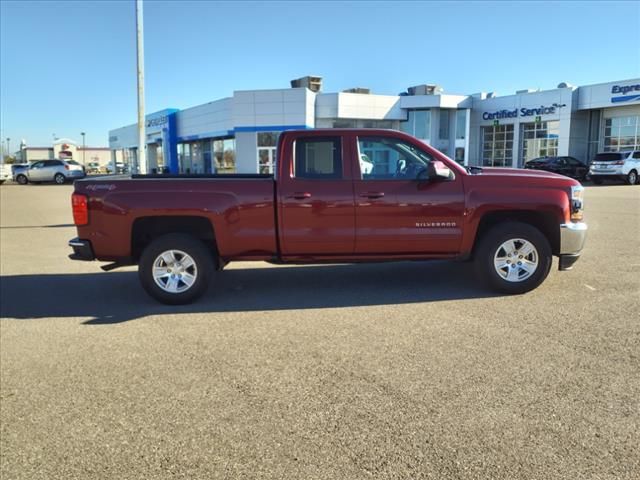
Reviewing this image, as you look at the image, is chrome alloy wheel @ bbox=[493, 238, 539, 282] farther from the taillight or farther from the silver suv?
the silver suv

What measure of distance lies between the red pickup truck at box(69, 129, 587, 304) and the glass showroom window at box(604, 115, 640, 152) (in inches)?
1506

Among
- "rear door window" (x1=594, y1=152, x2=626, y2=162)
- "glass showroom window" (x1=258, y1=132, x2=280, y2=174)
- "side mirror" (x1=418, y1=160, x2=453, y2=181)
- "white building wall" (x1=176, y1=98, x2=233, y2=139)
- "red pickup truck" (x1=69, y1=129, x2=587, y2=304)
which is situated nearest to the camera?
"side mirror" (x1=418, y1=160, x2=453, y2=181)

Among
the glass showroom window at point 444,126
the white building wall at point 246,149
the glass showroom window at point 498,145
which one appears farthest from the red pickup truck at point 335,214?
the glass showroom window at point 498,145

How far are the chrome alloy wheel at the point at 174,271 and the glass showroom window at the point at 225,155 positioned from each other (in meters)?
36.1

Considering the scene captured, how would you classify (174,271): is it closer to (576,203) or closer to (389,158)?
(389,158)

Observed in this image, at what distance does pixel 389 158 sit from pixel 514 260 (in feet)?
6.42

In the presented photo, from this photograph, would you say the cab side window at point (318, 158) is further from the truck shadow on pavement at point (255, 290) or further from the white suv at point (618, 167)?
the white suv at point (618, 167)

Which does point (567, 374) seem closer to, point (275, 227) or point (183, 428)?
point (183, 428)

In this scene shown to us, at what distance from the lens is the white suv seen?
31.0 metres

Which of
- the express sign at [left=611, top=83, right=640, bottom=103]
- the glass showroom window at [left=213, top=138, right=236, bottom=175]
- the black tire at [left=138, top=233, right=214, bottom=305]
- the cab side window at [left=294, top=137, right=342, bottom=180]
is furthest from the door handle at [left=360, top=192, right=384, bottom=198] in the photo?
the express sign at [left=611, top=83, right=640, bottom=103]

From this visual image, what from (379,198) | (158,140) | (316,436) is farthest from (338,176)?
(158,140)

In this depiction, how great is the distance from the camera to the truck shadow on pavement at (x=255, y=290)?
20.7 ft

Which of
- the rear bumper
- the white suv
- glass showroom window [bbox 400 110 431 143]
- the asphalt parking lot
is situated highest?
glass showroom window [bbox 400 110 431 143]

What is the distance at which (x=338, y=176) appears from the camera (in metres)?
6.46
